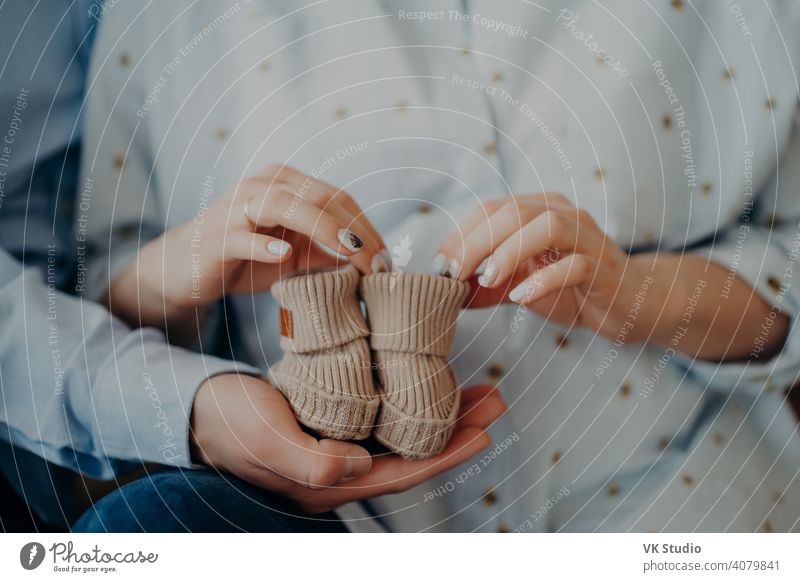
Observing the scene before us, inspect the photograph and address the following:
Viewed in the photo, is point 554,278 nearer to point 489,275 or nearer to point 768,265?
point 489,275

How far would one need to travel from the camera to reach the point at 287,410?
387 millimetres

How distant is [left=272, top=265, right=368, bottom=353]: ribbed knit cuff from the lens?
0.38m

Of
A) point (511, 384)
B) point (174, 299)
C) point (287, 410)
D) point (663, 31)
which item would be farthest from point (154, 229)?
point (663, 31)

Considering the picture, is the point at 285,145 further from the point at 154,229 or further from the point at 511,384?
the point at 511,384

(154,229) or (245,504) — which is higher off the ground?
(154,229)

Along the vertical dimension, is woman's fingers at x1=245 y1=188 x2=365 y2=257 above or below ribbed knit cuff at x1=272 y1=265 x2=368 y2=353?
above

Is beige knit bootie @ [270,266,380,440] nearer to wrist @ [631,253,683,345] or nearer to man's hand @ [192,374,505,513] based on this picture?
man's hand @ [192,374,505,513]

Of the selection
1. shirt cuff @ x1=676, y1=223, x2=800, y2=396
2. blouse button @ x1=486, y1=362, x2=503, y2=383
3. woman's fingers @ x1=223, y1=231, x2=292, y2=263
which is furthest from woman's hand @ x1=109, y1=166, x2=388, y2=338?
shirt cuff @ x1=676, y1=223, x2=800, y2=396

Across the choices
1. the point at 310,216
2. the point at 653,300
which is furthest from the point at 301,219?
the point at 653,300

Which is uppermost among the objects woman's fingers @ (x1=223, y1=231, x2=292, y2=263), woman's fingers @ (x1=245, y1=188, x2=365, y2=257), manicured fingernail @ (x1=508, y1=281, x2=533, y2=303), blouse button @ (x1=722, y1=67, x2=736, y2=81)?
blouse button @ (x1=722, y1=67, x2=736, y2=81)

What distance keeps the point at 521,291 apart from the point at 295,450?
0.59 ft

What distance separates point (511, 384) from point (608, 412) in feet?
0.25

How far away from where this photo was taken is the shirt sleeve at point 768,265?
1.45 ft

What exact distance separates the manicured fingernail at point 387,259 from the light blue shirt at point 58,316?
12 cm
